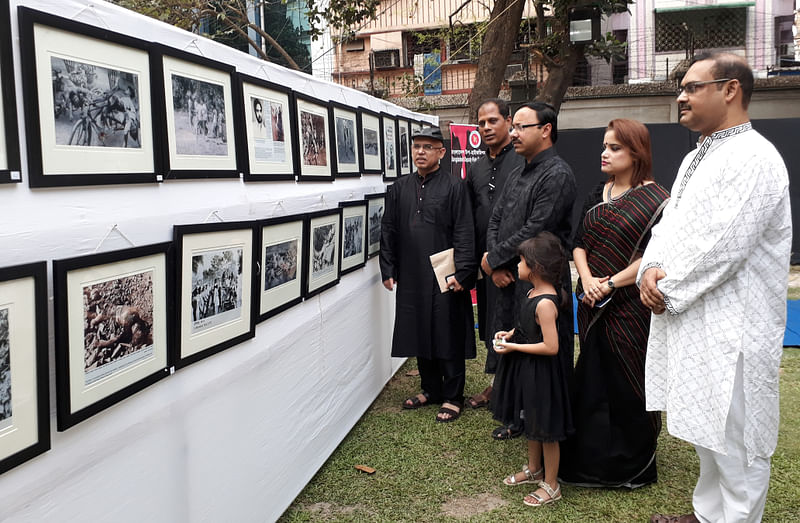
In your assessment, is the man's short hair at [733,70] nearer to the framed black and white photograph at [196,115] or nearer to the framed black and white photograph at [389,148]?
the framed black and white photograph at [196,115]

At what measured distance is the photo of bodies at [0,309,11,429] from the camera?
1558 mm

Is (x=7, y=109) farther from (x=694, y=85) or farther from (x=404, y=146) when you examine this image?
(x=404, y=146)

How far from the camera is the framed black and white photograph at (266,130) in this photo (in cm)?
277

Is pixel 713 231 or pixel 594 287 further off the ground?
pixel 713 231

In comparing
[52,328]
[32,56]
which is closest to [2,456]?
[52,328]

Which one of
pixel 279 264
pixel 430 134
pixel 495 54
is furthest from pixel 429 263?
pixel 495 54

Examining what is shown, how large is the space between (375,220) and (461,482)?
1898 millimetres

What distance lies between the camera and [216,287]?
99.0 inches

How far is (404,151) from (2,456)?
438 cm

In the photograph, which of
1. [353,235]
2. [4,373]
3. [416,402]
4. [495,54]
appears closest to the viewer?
[4,373]

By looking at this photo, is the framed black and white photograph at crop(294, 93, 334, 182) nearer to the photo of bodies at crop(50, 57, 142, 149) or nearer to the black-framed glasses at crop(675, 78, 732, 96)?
the photo of bodies at crop(50, 57, 142, 149)

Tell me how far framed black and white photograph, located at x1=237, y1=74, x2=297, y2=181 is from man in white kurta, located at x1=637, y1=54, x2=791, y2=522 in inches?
63.4

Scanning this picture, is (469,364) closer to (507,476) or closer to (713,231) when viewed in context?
(507,476)

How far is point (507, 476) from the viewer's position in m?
3.61
